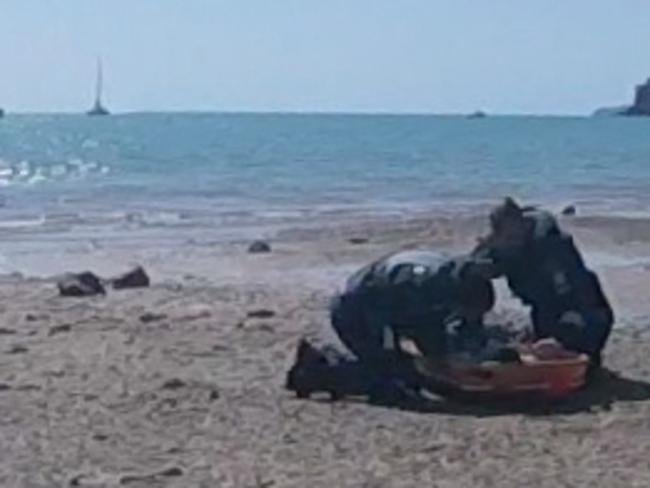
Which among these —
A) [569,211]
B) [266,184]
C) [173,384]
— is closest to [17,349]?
[173,384]

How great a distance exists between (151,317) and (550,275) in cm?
503

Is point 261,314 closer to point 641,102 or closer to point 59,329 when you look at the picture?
point 59,329

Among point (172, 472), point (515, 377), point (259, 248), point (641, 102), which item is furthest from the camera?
point (641, 102)

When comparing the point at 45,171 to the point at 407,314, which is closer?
the point at 407,314

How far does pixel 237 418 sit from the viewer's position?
1099 cm

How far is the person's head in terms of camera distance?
11961mm

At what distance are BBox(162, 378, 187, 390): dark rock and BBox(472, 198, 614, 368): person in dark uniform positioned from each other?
2127mm

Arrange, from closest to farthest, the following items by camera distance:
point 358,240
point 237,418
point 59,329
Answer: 1. point 237,418
2. point 59,329
3. point 358,240

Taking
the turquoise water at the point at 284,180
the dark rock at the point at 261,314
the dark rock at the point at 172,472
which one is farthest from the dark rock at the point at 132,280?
the turquoise water at the point at 284,180

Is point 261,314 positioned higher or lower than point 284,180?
higher

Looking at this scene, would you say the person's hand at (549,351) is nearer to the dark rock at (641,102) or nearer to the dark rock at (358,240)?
the dark rock at (358,240)

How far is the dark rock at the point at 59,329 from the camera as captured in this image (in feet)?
49.6

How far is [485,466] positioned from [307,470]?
93 centimetres

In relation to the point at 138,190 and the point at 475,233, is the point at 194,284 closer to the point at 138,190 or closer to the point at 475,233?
the point at 475,233
